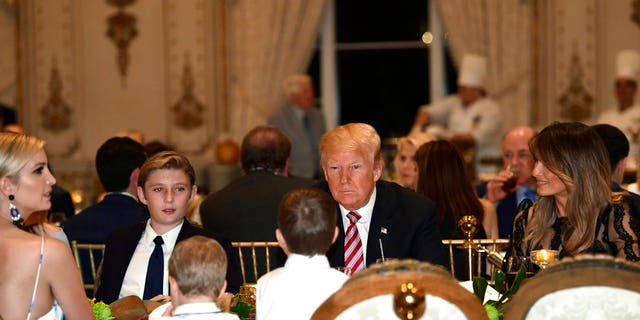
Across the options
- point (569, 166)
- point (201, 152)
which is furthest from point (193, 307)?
point (201, 152)

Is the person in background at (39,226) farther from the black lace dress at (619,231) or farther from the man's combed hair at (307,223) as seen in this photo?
the black lace dress at (619,231)

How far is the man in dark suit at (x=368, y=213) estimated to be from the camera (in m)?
4.04

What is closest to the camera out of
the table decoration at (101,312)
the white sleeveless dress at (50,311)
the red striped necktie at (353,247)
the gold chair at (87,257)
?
the white sleeveless dress at (50,311)

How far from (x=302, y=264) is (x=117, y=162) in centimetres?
247

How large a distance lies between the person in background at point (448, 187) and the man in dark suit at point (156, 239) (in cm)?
138

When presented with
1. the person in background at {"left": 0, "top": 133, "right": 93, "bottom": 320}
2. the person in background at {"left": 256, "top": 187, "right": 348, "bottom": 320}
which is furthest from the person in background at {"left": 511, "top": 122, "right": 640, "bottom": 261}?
the person in background at {"left": 0, "top": 133, "right": 93, "bottom": 320}

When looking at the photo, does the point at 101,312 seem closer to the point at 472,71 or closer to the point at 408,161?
the point at 408,161

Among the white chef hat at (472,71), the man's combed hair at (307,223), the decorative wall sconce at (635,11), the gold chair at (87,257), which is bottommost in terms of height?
the gold chair at (87,257)

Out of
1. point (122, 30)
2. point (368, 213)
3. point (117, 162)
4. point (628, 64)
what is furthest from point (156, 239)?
point (122, 30)

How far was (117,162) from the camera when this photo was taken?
526cm

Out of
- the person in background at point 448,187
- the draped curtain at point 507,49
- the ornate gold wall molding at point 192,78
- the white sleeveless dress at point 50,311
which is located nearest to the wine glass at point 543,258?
the person in background at point 448,187

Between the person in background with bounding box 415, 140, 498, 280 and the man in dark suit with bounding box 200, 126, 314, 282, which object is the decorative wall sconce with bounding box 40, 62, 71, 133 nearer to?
the man in dark suit with bounding box 200, 126, 314, 282

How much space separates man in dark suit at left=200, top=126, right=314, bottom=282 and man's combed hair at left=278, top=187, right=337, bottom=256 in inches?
73.6

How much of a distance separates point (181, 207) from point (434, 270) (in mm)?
1692
